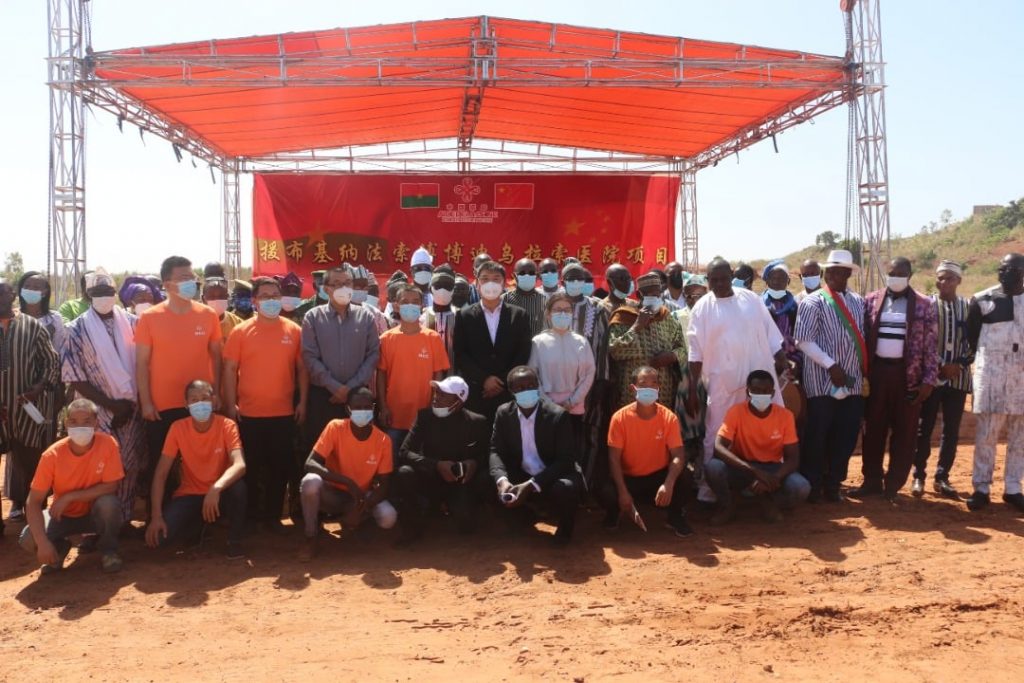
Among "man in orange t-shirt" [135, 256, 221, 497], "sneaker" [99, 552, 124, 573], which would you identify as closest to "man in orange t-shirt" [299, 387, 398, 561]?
"man in orange t-shirt" [135, 256, 221, 497]

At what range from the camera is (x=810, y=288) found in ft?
23.9

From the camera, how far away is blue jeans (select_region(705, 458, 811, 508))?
5.41 meters

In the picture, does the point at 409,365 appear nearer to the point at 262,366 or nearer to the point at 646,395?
the point at 262,366

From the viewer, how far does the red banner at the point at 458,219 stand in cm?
1491

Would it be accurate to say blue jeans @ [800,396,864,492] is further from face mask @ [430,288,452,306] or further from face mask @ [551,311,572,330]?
face mask @ [430,288,452,306]

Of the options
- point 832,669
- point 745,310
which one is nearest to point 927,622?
point 832,669

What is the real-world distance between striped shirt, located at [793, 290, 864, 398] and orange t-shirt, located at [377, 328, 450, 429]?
8.43 ft

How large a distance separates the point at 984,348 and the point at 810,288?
175cm

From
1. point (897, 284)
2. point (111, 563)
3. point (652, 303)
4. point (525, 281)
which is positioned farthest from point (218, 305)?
point (897, 284)

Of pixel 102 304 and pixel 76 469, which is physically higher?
pixel 102 304

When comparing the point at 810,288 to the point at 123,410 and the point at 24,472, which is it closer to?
the point at 123,410

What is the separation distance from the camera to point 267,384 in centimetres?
522

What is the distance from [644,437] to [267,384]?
243 cm

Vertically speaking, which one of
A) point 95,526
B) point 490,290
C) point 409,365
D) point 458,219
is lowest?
point 95,526
